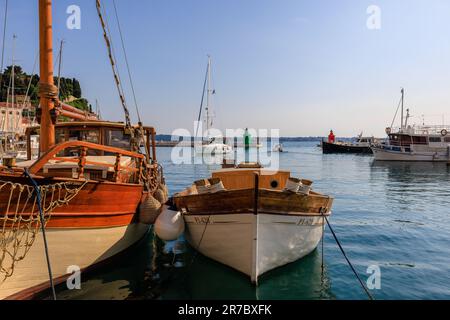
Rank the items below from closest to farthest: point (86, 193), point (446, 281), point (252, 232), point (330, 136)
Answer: point (86, 193) → point (252, 232) → point (446, 281) → point (330, 136)

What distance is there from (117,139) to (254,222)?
566 cm

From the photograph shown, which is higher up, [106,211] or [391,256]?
[106,211]

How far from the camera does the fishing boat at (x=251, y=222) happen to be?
262 inches

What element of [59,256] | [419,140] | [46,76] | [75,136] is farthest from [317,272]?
[419,140]

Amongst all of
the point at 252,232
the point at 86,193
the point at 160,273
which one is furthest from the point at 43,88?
the point at 252,232

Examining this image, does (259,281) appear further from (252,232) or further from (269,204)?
(269,204)

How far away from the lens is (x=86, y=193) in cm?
620

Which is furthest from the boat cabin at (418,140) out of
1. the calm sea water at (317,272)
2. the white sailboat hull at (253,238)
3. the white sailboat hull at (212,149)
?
the white sailboat hull at (253,238)

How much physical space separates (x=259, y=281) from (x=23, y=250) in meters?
4.44

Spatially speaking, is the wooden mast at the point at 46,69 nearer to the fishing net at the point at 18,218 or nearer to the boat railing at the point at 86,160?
the boat railing at the point at 86,160

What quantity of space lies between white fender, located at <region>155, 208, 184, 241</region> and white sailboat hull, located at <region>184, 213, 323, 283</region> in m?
0.24

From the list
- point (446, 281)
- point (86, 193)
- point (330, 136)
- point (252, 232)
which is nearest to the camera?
point (86, 193)

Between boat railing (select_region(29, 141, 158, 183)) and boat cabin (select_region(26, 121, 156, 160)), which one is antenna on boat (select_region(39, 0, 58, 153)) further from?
boat cabin (select_region(26, 121, 156, 160))

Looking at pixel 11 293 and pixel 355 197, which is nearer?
pixel 11 293
